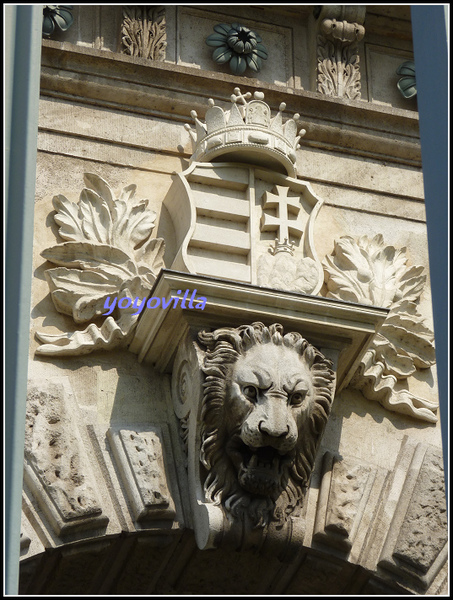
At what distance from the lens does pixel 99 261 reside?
210 inches

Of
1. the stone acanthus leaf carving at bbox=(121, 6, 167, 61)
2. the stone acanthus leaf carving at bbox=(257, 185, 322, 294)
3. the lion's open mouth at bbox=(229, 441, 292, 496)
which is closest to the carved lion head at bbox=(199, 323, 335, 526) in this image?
the lion's open mouth at bbox=(229, 441, 292, 496)

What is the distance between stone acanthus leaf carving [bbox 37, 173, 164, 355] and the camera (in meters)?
5.18

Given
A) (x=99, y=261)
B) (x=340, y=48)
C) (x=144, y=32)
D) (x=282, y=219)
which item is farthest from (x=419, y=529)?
(x=144, y=32)

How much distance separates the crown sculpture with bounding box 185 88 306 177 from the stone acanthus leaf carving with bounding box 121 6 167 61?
1.72 ft

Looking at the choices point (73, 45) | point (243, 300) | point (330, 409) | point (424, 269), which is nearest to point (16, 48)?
point (243, 300)

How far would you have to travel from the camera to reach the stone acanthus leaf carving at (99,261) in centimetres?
518

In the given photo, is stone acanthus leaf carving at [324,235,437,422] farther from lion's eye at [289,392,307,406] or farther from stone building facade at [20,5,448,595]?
lion's eye at [289,392,307,406]

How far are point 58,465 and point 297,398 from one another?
0.96 m

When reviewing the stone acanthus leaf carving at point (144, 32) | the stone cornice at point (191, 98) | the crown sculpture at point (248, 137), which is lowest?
the crown sculpture at point (248, 137)

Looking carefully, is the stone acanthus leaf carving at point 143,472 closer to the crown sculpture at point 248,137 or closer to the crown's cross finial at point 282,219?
the crown's cross finial at point 282,219

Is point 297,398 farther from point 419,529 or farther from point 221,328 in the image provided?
point 419,529

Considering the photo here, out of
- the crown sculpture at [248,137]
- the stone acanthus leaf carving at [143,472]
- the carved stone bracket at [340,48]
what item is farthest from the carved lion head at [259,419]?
the carved stone bracket at [340,48]

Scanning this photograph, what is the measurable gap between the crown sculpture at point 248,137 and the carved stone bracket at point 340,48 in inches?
27.9

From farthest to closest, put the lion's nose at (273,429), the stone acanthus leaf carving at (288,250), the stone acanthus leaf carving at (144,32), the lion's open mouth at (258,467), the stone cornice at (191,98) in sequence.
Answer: the stone acanthus leaf carving at (144,32)
the stone cornice at (191,98)
the stone acanthus leaf carving at (288,250)
the lion's open mouth at (258,467)
the lion's nose at (273,429)
